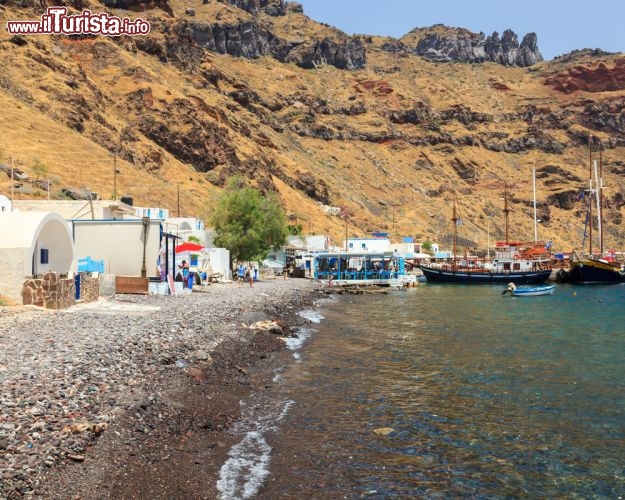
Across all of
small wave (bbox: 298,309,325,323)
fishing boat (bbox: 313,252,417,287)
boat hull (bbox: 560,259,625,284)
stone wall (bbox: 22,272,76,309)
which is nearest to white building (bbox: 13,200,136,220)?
small wave (bbox: 298,309,325,323)

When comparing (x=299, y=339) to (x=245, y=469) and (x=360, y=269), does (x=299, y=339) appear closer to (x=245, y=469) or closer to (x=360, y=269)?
(x=245, y=469)

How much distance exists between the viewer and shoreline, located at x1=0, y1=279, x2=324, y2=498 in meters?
7.64

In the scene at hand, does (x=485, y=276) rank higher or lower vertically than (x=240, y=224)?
lower

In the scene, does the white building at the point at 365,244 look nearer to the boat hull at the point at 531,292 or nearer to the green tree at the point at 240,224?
the green tree at the point at 240,224

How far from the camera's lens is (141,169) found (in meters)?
75.4

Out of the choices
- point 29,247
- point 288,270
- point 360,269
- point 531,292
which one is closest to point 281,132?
point 288,270

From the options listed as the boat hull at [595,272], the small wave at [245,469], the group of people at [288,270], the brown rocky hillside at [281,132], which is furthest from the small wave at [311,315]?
the boat hull at [595,272]

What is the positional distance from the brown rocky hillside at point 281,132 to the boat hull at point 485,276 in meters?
25.5

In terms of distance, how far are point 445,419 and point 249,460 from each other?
15.6 ft

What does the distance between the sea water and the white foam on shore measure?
0.16ft

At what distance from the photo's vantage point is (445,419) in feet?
40.8

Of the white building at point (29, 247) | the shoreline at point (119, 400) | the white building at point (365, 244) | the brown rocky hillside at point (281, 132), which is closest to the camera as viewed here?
the shoreline at point (119, 400)

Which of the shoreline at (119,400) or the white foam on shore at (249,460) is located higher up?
the shoreline at (119,400)

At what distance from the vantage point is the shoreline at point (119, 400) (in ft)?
25.1
